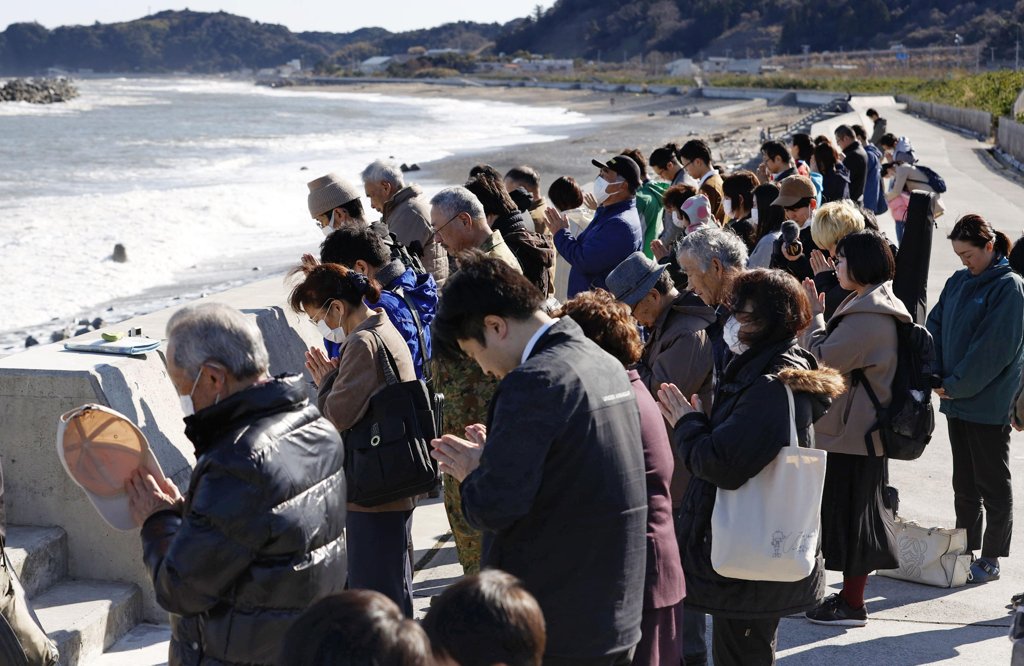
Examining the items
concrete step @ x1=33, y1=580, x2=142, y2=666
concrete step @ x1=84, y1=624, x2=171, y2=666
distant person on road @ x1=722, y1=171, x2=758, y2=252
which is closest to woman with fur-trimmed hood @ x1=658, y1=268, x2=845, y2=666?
concrete step @ x1=84, y1=624, x2=171, y2=666

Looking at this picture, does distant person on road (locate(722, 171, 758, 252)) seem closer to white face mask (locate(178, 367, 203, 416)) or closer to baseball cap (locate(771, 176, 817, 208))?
baseball cap (locate(771, 176, 817, 208))

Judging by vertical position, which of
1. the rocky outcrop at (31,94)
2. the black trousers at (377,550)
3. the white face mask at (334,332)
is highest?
the white face mask at (334,332)

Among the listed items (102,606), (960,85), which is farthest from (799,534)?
(960,85)

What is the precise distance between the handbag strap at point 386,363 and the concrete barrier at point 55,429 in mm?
1123

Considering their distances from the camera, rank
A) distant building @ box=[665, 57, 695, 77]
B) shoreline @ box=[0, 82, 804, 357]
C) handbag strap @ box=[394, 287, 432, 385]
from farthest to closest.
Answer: distant building @ box=[665, 57, 695, 77] < shoreline @ box=[0, 82, 804, 357] < handbag strap @ box=[394, 287, 432, 385]

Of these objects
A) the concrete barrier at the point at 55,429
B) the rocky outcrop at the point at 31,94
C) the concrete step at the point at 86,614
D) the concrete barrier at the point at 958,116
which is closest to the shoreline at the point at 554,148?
the concrete barrier at the point at 55,429

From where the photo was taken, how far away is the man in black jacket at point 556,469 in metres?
2.83

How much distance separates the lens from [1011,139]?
27.3 meters

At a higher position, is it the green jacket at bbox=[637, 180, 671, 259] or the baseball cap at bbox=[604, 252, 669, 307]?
the baseball cap at bbox=[604, 252, 669, 307]

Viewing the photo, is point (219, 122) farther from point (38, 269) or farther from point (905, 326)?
point (905, 326)

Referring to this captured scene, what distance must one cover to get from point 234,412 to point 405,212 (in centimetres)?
357

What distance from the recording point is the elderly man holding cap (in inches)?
257

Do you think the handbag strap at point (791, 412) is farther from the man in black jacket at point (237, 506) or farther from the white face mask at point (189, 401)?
the white face mask at point (189, 401)

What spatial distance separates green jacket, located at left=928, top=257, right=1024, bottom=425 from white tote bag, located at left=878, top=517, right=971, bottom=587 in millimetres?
573
